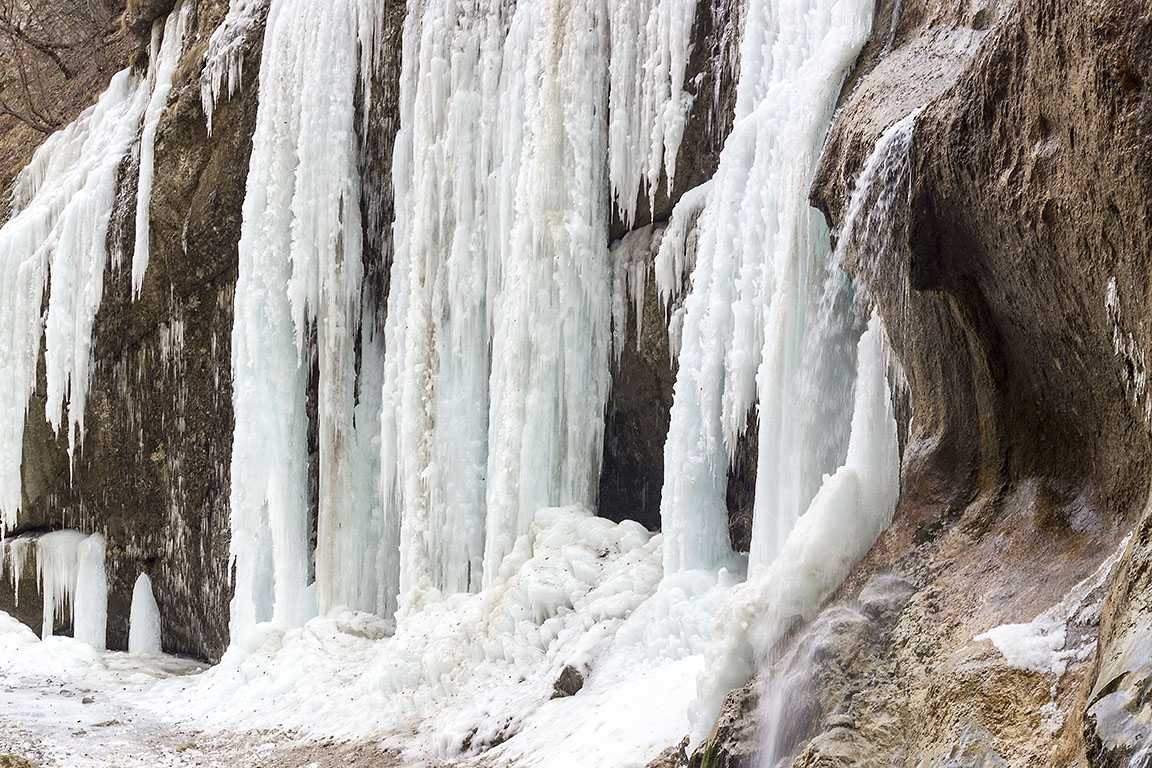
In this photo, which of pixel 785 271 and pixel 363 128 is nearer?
pixel 785 271

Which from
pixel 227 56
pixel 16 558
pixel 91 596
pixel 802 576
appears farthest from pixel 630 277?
pixel 16 558

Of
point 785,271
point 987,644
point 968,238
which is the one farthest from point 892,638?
point 785,271

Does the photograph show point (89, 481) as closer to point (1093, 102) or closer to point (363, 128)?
point (363, 128)

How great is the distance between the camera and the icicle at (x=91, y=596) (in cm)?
1675

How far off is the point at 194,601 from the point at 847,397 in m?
10.3

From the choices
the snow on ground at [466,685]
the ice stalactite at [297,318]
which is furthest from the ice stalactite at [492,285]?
the ice stalactite at [297,318]

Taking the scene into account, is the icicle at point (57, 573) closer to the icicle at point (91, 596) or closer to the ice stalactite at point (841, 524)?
the icicle at point (91, 596)

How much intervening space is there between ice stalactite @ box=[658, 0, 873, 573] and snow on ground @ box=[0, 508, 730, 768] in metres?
0.70

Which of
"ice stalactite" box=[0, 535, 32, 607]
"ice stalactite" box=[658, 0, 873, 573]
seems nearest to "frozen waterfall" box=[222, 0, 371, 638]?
"ice stalactite" box=[0, 535, 32, 607]

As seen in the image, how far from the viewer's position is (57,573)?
16969 mm

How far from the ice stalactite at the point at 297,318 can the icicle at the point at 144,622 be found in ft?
8.88

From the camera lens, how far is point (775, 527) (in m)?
7.91

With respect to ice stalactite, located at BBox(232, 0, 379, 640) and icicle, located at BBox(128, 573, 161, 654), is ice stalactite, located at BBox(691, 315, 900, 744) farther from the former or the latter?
icicle, located at BBox(128, 573, 161, 654)

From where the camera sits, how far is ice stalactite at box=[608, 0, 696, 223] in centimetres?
1060
